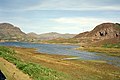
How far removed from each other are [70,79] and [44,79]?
20.4 ft

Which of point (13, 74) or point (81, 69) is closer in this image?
point (13, 74)

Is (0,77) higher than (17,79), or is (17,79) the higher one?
(0,77)

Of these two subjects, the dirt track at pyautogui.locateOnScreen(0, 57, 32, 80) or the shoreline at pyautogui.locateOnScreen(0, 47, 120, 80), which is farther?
the shoreline at pyautogui.locateOnScreen(0, 47, 120, 80)

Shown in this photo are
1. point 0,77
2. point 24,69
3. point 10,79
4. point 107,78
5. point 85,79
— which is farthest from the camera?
point 107,78

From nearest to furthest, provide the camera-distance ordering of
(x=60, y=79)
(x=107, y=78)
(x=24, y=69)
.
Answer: (x=60, y=79) → (x=24, y=69) → (x=107, y=78)

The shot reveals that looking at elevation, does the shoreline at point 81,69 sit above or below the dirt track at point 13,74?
below

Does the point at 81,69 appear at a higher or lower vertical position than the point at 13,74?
lower

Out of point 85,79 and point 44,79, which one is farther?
point 85,79

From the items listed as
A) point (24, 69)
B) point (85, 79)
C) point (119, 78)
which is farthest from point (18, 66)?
point (119, 78)

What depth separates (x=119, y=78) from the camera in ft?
135

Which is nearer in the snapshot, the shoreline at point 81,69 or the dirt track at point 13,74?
the dirt track at point 13,74

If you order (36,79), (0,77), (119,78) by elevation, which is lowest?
(119,78)

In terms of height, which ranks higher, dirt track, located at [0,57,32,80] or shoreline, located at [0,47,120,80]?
dirt track, located at [0,57,32,80]

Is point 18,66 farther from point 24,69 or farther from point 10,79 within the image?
point 10,79
